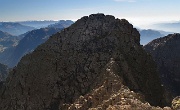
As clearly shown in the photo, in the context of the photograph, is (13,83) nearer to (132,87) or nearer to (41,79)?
(41,79)

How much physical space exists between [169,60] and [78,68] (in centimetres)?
10868

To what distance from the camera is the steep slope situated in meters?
155

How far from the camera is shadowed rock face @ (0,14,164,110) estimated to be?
6612 centimetres

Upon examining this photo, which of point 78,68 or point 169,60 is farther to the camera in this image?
point 169,60

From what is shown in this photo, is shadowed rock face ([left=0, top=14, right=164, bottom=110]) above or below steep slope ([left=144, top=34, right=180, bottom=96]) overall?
above

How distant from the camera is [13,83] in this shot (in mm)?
74312

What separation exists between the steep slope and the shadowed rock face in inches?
3081

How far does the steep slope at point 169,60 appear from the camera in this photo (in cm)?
15475

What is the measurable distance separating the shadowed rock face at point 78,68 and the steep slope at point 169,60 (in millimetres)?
78253

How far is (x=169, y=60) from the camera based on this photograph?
552ft

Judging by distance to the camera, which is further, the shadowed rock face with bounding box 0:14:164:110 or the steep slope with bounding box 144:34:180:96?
the steep slope with bounding box 144:34:180:96

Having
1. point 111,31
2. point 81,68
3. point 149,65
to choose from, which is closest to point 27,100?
point 81,68

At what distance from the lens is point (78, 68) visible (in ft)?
227

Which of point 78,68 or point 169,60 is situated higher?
point 78,68
